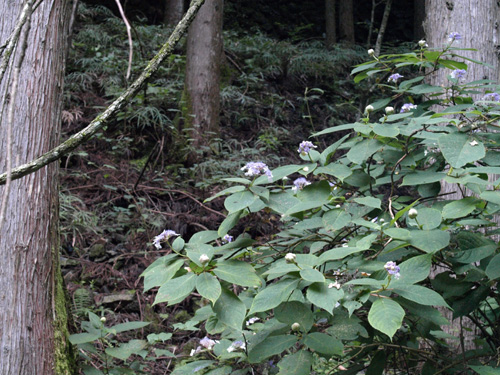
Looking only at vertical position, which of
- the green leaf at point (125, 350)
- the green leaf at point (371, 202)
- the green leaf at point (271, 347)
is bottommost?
the green leaf at point (125, 350)

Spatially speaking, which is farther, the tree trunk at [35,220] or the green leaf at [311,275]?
the tree trunk at [35,220]

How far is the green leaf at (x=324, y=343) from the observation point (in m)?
1.23

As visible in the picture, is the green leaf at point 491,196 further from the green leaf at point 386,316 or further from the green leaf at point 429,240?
the green leaf at point 386,316

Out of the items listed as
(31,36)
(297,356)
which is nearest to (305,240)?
(297,356)

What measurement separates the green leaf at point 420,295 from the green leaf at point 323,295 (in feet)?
0.56

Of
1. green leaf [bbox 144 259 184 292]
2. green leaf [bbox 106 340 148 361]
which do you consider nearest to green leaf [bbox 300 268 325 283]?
green leaf [bbox 144 259 184 292]

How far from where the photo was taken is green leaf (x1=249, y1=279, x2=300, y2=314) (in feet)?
3.86

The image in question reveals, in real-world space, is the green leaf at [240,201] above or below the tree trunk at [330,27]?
below

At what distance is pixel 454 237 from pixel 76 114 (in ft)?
15.5

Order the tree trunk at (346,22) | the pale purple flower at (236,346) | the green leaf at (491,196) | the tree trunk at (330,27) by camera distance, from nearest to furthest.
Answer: the green leaf at (491,196) < the pale purple flower at (236,346) < the tree trunk at (330,27) < the tree trunk at (346,22)

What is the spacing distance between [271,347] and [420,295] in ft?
1.47

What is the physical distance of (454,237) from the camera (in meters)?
1.42

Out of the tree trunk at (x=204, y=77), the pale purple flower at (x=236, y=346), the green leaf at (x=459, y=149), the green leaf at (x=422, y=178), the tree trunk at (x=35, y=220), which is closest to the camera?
the green leaf at (x=459, y=149)

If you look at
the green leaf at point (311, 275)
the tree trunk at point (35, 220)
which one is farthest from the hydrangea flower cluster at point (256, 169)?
the tree trunk at point (35, 220)
